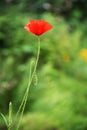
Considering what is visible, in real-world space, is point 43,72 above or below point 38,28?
below

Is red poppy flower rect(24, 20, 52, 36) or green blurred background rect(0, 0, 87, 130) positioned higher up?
red poppy flower rect(24, 20, 52, 36)

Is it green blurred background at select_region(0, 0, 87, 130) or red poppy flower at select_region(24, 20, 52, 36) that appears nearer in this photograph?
red poppy flower at select_region(24, 20, 52, 36)

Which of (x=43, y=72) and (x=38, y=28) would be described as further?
(x=43, y=72)

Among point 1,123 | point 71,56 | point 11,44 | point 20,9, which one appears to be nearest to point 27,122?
point 1,123

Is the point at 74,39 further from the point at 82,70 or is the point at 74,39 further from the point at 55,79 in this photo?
the point at 55,79

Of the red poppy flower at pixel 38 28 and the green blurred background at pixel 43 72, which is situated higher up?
the red poppy flower at pixel 38 28

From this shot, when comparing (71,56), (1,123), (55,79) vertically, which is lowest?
(71,56)

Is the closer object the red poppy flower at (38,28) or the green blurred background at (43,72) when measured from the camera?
the red poppy flower at (38,28)

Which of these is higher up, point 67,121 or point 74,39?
point 67,121
